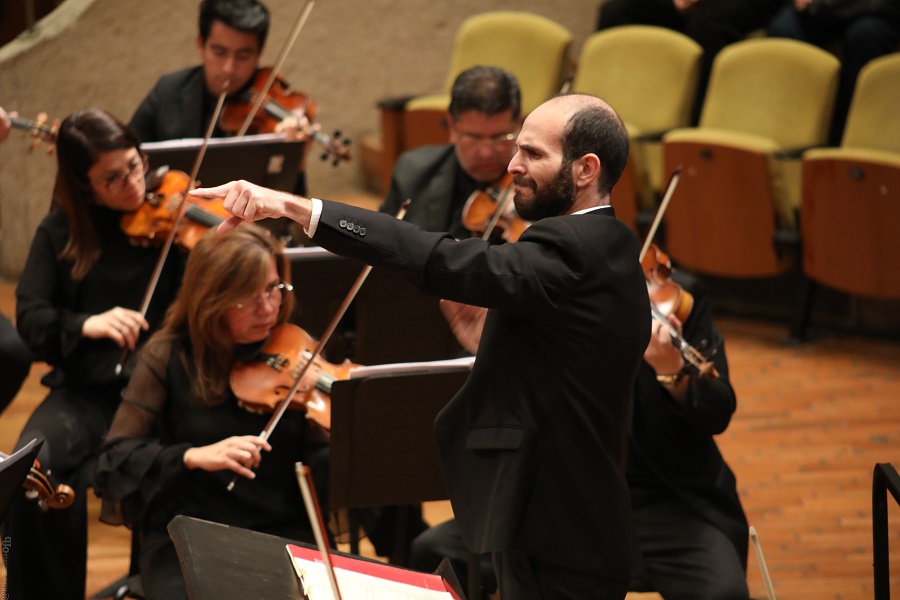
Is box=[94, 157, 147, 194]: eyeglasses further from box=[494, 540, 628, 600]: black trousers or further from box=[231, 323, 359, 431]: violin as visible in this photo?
box=[494, 540, 628, 600]: black trousers

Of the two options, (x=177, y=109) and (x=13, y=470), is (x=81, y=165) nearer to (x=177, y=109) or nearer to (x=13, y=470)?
(x=177, y=109)

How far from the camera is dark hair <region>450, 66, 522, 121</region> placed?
2.63 metres

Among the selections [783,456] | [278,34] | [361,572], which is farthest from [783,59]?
[361,572]

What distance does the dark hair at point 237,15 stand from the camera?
9.80ft

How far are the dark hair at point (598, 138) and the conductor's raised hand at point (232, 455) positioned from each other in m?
0.77

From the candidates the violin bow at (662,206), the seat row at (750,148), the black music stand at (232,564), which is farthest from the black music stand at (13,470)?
the seat row at (750,148)

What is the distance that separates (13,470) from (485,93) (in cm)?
157

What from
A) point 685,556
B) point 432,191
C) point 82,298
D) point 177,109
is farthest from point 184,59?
point 685,556

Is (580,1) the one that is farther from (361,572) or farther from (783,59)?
(361,572)

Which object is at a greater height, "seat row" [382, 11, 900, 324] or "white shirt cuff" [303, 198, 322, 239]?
"white shirt cuff" [303, 198, 322, 239]

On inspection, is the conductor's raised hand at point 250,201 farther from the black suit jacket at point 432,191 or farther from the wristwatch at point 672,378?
the black suit jacket at point 432,191

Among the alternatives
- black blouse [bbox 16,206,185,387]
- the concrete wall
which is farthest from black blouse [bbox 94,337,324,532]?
the concrete wall

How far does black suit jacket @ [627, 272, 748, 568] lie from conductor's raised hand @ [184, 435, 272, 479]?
0.71 metres

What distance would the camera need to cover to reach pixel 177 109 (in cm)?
309
